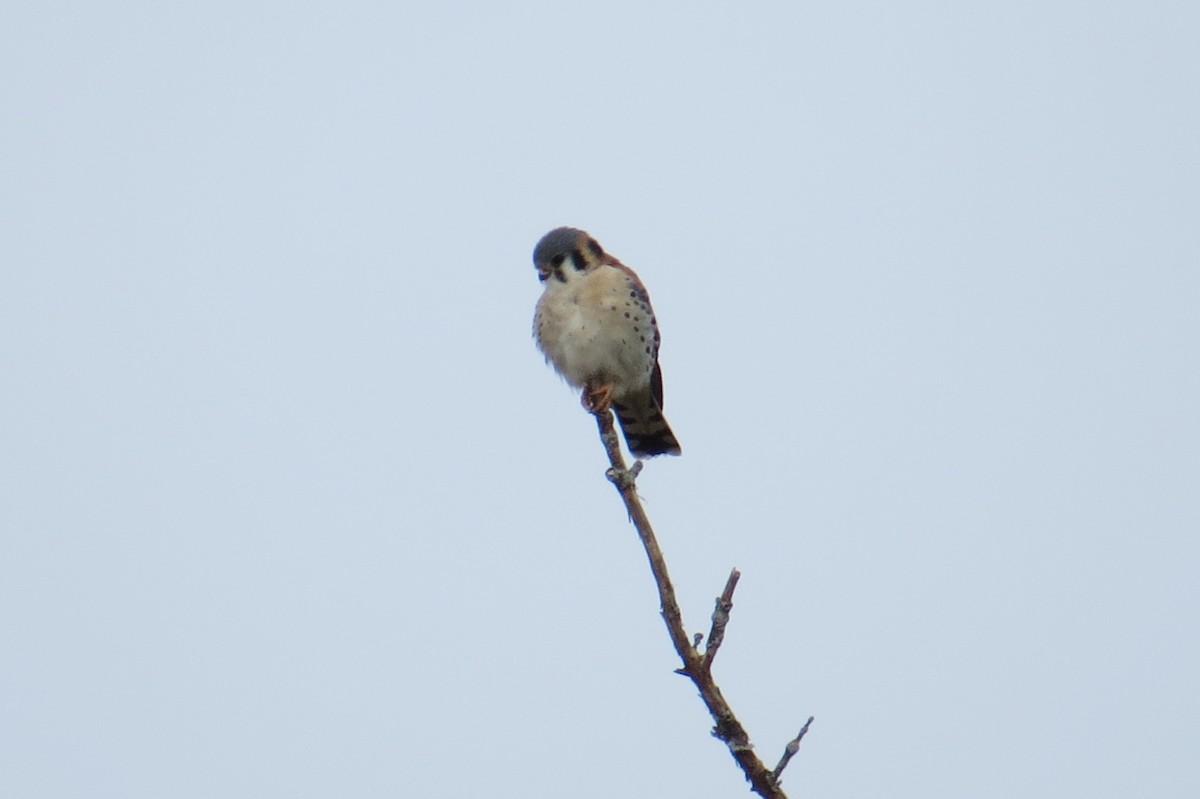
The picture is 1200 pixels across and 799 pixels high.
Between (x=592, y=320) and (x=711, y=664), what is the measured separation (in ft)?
9.37

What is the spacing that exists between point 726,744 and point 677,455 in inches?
135

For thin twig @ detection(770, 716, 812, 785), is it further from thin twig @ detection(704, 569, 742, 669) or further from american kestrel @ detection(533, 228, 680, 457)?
american kestrel @ detection(533, 228, 680, 457)

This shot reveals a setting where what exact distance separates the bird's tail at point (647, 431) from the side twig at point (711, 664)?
2.90 m

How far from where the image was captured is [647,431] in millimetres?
5719

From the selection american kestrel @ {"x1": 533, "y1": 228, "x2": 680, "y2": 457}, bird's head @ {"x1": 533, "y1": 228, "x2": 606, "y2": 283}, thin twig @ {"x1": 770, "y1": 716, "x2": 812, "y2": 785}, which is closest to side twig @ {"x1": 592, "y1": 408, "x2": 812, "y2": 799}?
thin twig @ {"x1": 770, "y1": 716, "x2": 812, "y2": 785}

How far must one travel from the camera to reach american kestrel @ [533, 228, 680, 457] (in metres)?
5.18

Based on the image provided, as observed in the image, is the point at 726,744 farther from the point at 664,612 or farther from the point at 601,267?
the point at 601,267

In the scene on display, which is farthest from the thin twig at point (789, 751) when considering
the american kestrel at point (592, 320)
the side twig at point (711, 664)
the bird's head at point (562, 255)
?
the bird's head at point (562, 255)

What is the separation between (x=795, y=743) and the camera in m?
2.33

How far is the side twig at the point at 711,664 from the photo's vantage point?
7.40ft

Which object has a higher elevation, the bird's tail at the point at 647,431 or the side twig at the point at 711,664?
the bird's tail at the point at 647,431

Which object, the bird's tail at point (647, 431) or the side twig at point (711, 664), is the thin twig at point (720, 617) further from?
the bird's tail at point (647, 431)

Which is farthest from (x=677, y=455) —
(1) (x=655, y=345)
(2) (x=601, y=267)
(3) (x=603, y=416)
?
(3) (x=603, y=416)

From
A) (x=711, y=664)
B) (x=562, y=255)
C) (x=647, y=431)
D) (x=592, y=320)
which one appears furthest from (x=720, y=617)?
(x=647, y=431)
